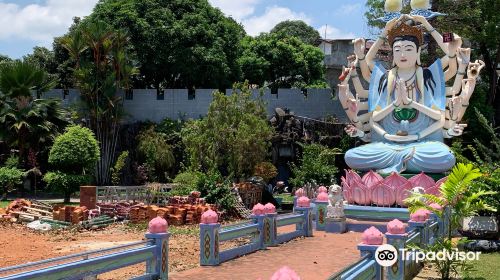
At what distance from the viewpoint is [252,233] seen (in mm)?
11891

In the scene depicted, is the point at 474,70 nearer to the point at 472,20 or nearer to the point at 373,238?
the point at 472,20

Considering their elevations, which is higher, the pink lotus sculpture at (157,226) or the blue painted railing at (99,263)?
the pink lotus sculpture at (157,226)

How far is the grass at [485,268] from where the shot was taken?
9.13 meters

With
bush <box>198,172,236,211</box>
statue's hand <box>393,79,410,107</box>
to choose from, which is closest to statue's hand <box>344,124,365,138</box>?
statue's hand <box>393,79,410,107</box>

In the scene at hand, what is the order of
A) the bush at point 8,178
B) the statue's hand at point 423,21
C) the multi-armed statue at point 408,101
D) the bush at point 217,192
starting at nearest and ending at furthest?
the multi-armed statue at point 408,101
the statue's hand at point 423,21
the bush at point 217,192
the bush at point 8,178

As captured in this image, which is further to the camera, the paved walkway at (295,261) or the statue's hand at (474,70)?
the statue's hand at (474,70)

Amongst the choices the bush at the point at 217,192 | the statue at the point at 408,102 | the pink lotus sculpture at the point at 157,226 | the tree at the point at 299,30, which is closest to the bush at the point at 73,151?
the bush at the point at 217,192

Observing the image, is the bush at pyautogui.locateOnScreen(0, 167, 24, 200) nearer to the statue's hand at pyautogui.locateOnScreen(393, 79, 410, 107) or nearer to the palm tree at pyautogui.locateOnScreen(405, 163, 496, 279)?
the statue's hand at pyautogui.locateOnScreen(393, 79, 410, 107)

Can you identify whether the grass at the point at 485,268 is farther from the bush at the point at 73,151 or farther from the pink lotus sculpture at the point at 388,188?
the bush at the point at 73,151

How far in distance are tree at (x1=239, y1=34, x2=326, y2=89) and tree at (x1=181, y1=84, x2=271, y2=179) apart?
14.5 m

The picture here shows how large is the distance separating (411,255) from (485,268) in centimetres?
189

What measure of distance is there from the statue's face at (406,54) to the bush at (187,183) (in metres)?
6.92

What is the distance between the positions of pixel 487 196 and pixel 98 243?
Answer: 322 inches

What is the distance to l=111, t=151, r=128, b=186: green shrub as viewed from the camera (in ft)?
83.2
